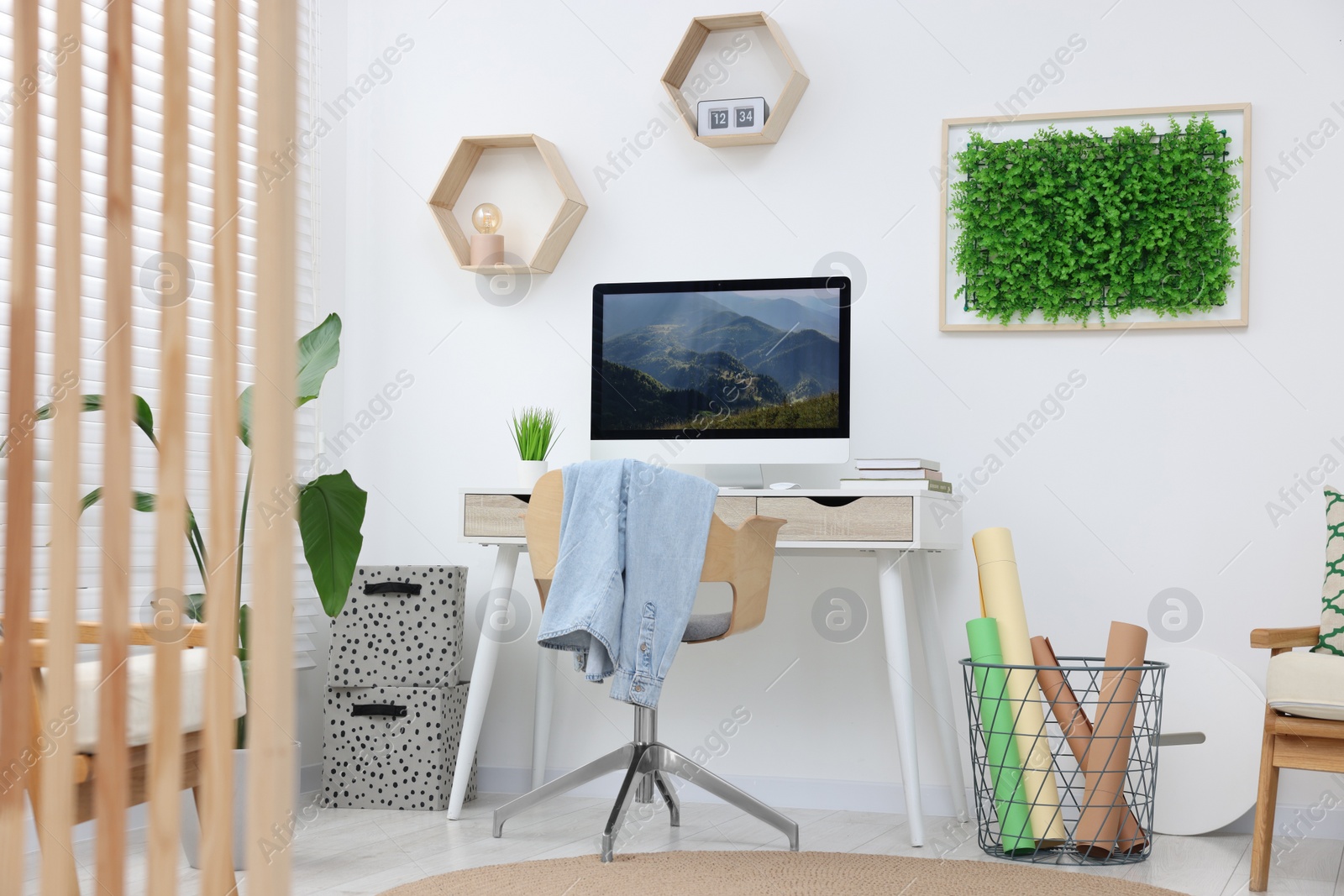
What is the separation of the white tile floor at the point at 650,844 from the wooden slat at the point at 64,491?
1.56 metres

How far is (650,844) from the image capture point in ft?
8.45

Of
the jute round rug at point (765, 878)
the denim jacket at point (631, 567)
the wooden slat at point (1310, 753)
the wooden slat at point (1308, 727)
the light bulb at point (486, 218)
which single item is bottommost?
the jute round rug at point (765, 878)

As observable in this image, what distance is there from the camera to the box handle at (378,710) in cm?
302

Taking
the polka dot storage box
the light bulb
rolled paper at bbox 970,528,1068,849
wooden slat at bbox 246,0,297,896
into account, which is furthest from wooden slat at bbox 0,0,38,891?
the light bulb

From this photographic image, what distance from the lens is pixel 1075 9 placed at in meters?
3.03

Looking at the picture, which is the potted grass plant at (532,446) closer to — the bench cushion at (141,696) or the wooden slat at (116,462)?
the bench cushion at (141,696)

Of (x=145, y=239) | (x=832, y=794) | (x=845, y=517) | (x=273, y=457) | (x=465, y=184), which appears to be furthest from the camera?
(x=465, y=184)

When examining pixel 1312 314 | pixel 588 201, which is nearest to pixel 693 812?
pixel 588 201

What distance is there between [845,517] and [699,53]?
1470 millimetres

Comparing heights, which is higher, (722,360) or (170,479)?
(722,360)

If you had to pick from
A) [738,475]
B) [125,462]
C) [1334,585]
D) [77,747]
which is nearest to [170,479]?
[125,462]

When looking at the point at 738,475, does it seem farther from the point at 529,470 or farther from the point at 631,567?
the point at 631,567

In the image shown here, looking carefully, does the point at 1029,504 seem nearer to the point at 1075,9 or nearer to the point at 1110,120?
the point at 1110,120

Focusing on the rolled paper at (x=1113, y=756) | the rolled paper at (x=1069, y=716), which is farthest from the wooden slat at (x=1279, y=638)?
the rolled paper at (x=1069, y=716)
